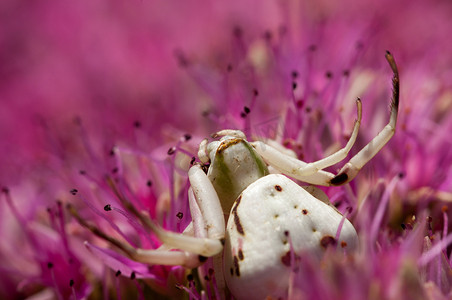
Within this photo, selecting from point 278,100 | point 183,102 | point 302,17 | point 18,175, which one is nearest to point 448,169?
point 278,100

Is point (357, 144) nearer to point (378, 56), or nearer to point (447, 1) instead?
point (378, 56)

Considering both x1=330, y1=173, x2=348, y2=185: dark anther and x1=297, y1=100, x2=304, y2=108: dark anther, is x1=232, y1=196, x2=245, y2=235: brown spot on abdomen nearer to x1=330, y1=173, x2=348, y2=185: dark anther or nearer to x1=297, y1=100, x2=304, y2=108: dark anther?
x1=330, y1=173, x2=348, y2=185: dark anther

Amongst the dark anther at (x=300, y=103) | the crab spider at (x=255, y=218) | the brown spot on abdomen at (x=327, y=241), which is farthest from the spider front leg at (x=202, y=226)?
the dark anther at (x=300, y=103)

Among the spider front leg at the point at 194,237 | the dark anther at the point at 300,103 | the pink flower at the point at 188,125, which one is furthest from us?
the dark anther at the point at 300,103

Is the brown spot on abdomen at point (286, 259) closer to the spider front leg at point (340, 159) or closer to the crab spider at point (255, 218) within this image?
the crab spider at point (255, 218)

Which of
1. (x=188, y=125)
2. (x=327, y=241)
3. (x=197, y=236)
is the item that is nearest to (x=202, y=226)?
(x=197, y=236)
